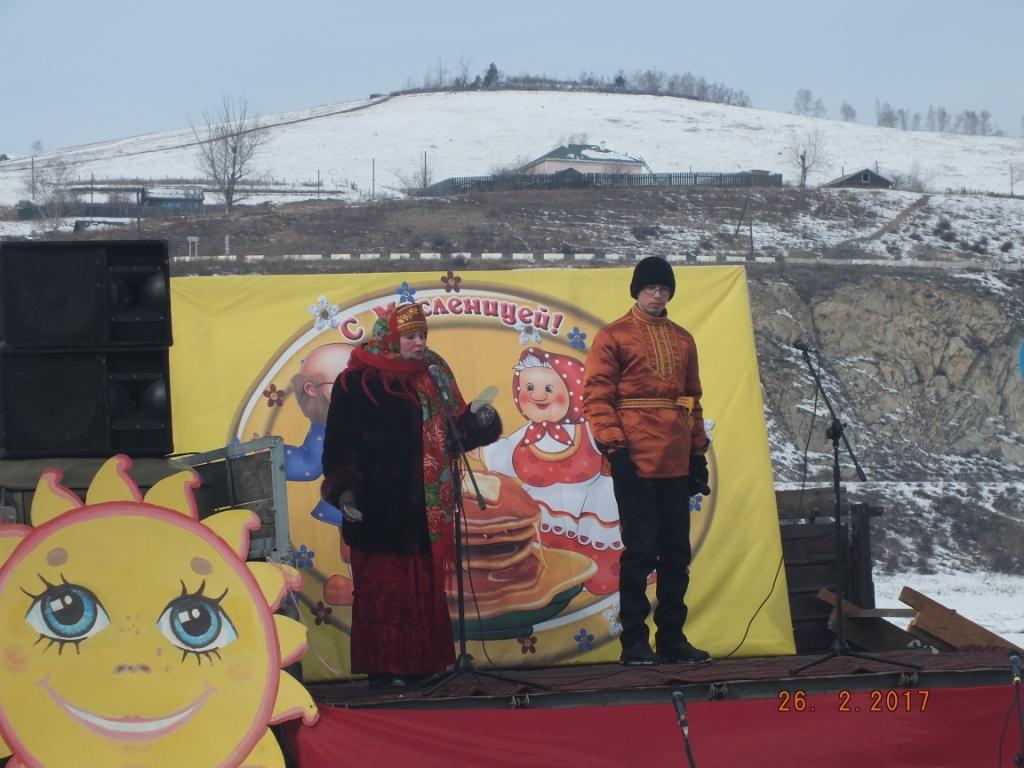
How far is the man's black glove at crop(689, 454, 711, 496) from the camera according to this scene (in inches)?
255

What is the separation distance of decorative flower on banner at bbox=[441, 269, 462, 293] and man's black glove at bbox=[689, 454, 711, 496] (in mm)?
1716

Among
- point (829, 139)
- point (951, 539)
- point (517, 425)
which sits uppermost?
point (829, 139)

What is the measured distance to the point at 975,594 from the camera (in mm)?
17766

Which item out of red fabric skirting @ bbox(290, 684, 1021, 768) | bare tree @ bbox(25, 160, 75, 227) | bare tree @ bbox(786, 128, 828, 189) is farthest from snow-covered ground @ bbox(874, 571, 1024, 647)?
bare tree @ bbox(786, 128, 828, 189)

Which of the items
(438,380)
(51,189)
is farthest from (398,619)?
(51,189)

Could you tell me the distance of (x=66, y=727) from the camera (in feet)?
17.0

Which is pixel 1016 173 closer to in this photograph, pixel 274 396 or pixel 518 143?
pixel 518 143

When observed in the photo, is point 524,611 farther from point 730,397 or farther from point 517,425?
point 730,397

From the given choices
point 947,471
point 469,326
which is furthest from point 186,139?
point 469,326

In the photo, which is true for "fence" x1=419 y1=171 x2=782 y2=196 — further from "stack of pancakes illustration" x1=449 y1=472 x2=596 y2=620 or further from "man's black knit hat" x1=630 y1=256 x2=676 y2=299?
"man's black knit hat" x1=630 y1=256 x2=676 y2=299

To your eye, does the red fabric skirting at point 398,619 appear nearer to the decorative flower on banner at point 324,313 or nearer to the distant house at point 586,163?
the decorative flower on banner at point 324,313

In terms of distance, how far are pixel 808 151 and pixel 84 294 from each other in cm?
7728

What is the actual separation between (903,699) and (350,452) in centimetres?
254

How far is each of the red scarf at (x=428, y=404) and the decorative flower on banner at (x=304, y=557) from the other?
3.45ft
